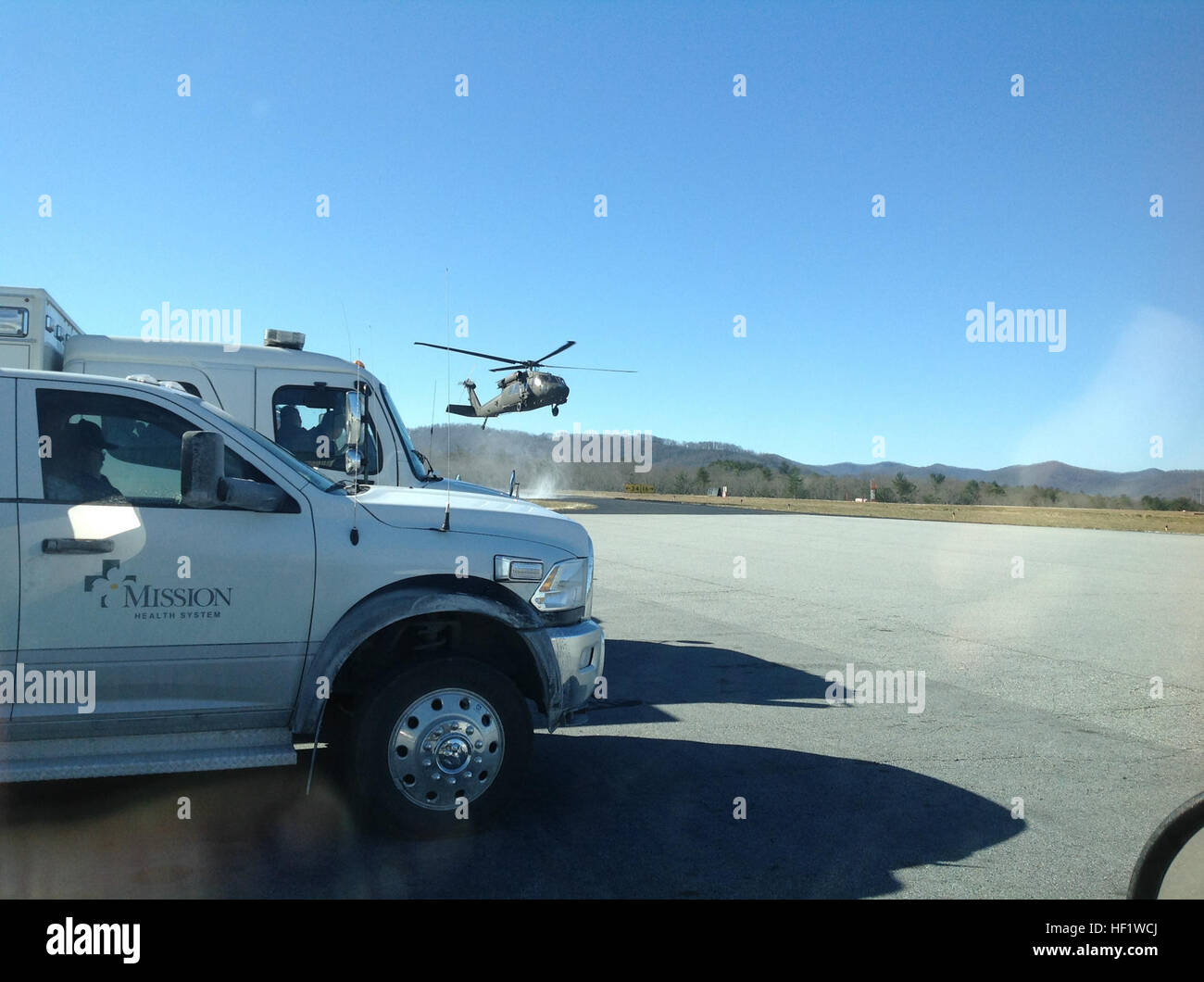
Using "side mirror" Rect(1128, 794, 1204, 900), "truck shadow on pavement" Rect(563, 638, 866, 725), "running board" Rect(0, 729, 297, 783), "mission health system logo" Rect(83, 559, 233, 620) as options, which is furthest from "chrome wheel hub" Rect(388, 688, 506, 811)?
"side mirror" Rect(1128, 794, 1204, 900)

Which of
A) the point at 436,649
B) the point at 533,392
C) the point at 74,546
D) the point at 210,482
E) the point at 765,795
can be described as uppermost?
the point at 533,392

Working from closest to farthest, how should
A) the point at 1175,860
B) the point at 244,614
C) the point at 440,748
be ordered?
1. the point at 1175,860
2. the point at 244,614
3. the point at 440,748

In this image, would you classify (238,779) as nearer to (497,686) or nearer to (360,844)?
(360,844)

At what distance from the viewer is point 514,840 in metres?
4.50

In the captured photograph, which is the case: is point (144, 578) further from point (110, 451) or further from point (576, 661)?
point (576, 661)

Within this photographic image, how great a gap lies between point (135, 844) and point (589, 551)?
8.60 ft

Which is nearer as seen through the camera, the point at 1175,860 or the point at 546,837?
the point at 1175,860

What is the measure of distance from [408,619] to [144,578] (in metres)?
1.17

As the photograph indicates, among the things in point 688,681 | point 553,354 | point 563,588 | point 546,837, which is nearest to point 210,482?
point 563,588

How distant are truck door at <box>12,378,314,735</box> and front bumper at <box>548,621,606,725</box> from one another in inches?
50.0

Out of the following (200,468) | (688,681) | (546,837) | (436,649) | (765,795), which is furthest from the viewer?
(688,681)

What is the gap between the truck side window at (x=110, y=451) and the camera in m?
4.19

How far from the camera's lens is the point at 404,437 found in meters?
8.25

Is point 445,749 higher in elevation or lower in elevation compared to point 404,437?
lower
